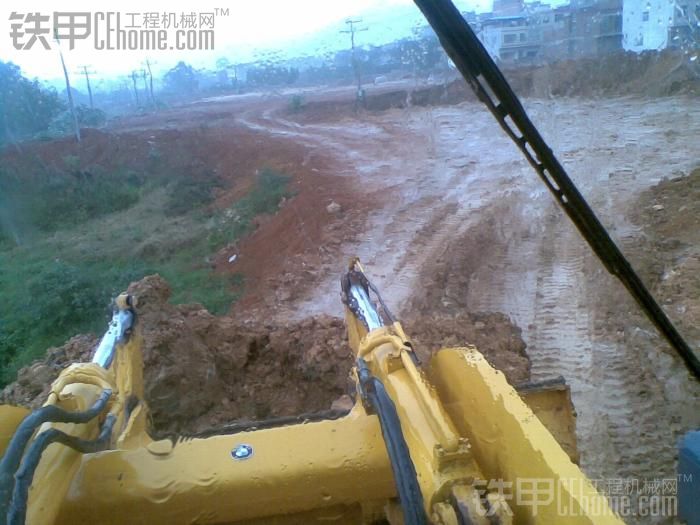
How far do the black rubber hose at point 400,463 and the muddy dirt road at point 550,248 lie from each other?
3.08 meters

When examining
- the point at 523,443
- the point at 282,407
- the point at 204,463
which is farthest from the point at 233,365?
the point at 523,443

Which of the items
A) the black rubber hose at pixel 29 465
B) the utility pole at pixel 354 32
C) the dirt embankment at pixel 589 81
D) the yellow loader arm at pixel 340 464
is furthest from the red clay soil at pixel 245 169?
the black rubber hose at pixel 29 465

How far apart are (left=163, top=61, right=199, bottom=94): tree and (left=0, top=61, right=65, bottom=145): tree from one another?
605 inches

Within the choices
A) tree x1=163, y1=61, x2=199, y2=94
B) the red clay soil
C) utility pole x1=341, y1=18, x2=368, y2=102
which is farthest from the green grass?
→ tree x1=163, y1=61, x2=199, y2=94

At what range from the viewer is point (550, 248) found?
859cm

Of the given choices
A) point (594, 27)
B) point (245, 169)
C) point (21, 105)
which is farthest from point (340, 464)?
point (594, 27)

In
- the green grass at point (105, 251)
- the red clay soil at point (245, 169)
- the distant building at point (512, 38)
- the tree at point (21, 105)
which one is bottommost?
the green grass at point (105, 251)

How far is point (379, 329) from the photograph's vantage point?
2533mm

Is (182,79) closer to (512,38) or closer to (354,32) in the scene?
(354,32)

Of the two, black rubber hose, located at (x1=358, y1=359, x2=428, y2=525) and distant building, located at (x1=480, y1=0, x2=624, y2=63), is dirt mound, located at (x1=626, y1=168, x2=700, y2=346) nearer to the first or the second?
black rubber hose, located at (x1=358, y1=359, x2=428, y2=525)

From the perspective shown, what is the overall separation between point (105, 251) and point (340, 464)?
12.6m

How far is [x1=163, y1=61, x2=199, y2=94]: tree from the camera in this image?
1558 inches

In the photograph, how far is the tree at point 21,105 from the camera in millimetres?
20422

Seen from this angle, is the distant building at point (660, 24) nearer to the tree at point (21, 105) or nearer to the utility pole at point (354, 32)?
the utility pole at point (354, 32)
